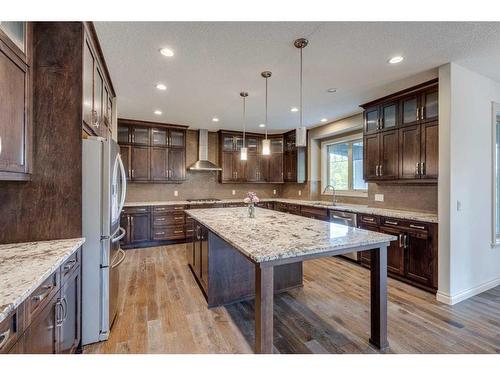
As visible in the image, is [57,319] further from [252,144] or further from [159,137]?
[252,144]

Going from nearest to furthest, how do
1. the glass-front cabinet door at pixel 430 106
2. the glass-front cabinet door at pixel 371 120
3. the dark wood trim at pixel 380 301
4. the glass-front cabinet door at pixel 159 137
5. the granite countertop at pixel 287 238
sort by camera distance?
the granite countertop at pixel 287 238 < the dark wood trim at pixel 380 301 < the glass-front cabinet door at pixel 430 106 < the glass-front cabinet door at pixel 371 120 < the glass-front cabinet door at pixel 159 137

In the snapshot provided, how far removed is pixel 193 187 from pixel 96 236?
4104 mm

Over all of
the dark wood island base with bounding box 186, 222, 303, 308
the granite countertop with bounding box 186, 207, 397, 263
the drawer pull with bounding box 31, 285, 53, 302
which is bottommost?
the dark wood island base with bounding box 186, 222, 303, 308

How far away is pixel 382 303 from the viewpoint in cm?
188

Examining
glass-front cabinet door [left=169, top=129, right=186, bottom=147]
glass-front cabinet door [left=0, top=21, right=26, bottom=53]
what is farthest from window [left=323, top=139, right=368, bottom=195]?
glass-front cabinet door [left=0, top=21, right=26, bottom=53]

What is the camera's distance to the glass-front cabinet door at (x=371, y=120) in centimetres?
375

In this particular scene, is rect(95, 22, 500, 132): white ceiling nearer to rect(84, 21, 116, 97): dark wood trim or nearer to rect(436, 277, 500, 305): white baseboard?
rect(84, 21, 116, 97): dark wood trim

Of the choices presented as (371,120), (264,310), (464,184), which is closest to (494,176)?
(464,184)

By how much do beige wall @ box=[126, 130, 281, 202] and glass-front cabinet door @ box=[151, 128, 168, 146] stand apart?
635mm

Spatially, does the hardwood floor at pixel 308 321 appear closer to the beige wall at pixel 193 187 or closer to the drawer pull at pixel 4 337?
the drawer pull at pixel 4 337

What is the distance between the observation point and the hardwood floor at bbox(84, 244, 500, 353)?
75.3 inches

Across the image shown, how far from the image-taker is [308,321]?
7.44 ft

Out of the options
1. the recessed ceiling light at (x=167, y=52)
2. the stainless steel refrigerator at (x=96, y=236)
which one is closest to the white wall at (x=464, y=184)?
the recessed ceiling light at (x=167, y=52)
